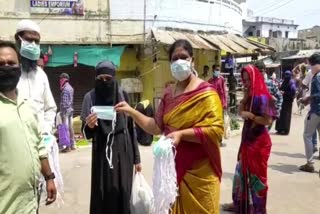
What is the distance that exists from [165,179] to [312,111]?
4.75m

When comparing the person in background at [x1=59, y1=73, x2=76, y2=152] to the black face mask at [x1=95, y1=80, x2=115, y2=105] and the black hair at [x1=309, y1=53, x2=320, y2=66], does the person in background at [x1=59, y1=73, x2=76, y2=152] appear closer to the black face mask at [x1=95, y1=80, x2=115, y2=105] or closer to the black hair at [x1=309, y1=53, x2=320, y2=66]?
the black hair at [x1=309, y1=53, x2=320, y2=66]

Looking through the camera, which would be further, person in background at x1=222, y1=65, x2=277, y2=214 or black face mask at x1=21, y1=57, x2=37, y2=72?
person in background at x1=222, y1=65, x2=277, y2=214

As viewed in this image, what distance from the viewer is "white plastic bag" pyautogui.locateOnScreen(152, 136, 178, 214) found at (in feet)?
10.6

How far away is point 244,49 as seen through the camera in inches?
534


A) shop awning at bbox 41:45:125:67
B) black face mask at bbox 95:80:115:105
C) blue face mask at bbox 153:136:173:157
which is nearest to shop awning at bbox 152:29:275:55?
shop awning at bbox 41:45:125:67

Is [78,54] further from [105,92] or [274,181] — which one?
[105,92]

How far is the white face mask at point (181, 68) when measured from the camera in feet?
10.9

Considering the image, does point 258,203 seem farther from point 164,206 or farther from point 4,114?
point 4,114

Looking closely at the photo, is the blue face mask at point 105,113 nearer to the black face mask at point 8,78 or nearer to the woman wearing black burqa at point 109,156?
the woman wearing black burqa at point 109,156

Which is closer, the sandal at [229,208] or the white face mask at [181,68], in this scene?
the white face mask at [181,68]

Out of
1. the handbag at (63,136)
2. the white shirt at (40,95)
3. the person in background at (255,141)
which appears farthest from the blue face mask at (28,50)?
the handbag at (63,136)

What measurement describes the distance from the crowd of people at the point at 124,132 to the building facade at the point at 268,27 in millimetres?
45536

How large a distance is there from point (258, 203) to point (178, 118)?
194 cm

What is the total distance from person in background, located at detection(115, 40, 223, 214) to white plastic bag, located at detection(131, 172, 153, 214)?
82 centimetres
